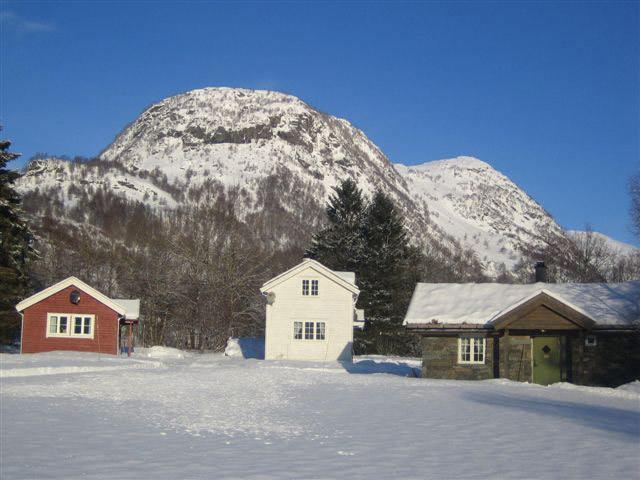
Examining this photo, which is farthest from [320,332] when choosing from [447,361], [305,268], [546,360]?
[546,360]

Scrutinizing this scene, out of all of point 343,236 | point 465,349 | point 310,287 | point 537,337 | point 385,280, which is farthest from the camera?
point 343,236

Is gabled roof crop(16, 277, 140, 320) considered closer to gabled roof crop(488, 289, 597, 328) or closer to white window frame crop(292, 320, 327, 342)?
white window frame crop(292, 320, 327, 342)

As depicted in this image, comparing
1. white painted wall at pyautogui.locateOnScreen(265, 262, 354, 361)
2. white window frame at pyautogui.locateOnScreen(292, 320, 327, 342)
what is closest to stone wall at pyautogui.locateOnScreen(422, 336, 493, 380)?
white painted wall at pyautogui.locateOnScreen(265, 262, 354, 361)

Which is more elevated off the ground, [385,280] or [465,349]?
[385,280]

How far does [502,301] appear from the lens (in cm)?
3316

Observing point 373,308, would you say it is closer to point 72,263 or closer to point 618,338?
point 618,338

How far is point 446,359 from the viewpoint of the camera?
104 ft

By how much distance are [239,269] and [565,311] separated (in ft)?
113

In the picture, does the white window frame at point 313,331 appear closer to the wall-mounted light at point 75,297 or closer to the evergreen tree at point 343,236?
the wall-mounted light at point 75,297

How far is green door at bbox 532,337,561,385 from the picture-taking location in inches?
1198

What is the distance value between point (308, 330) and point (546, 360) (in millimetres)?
14655

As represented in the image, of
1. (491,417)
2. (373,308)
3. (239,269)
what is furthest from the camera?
(239,269)

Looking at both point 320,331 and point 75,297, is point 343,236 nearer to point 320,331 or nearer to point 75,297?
point 320,331

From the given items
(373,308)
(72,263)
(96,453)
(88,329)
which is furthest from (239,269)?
(96,453)
